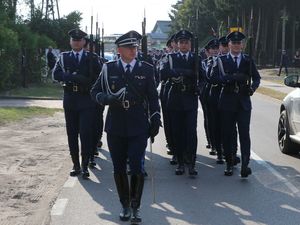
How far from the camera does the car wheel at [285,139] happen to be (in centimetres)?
1027

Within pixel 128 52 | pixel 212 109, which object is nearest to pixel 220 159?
pixel 212 109

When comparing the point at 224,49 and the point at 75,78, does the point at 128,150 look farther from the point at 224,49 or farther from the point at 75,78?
the point at 224,49

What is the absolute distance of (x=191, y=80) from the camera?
8703mm

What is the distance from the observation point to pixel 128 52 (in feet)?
19.5

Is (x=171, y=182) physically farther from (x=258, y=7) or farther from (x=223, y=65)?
(x=258, y=7)

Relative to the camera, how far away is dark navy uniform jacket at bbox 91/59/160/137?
19.7ft

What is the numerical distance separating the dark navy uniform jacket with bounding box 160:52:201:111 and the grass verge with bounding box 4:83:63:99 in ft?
49.3

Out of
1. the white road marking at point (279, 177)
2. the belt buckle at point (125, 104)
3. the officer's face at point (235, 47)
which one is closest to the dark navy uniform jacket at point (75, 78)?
the officer's face at point (235, 47)

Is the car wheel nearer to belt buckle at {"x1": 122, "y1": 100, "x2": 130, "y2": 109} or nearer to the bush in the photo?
belt buckle at {"x1": 122, "y1": 100, "x2": 130, "y2": 109}

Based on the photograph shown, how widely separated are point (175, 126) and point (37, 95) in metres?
15.6

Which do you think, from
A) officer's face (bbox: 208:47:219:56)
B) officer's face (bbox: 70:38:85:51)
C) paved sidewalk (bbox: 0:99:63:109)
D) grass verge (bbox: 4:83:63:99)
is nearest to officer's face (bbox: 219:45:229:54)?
officer's face (bbox: 208:47:219:56)

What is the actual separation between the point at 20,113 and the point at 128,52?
1135cm

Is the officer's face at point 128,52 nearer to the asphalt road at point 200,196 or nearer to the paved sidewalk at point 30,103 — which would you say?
the asphalt road at point 200,196

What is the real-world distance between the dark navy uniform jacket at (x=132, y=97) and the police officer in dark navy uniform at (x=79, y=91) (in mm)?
2239
